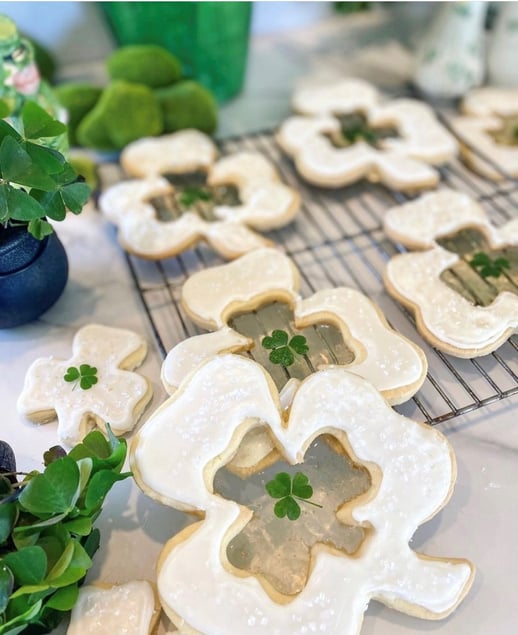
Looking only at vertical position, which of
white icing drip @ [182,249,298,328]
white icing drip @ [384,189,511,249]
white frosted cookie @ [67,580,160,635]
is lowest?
white frosted cookie @ [67,580,160,635]

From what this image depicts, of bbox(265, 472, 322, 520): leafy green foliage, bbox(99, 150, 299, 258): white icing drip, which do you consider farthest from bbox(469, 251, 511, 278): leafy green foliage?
bbox(265, 472, 322, 520): leafy green foliage

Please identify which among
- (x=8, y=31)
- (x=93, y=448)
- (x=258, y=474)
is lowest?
(x=258, y=474)

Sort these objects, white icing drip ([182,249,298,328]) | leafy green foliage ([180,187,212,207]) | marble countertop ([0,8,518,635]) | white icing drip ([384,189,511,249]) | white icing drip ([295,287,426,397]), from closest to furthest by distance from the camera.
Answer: marble countertop ([0,8,518,635]) → white icing drip ([295,287,426,397]) → white icing drip ([182,249,298,328]) → white icing drip ([384,189,511,249]) → leafy green foliage ([180,187,212,207])

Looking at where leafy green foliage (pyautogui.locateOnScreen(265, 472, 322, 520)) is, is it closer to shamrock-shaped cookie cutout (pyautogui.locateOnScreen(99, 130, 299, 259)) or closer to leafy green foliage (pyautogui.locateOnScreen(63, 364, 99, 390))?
leafy green foliage (pyautogui.locateOnScreen(63, 364, 99, 390))

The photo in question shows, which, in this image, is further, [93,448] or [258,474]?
[258,474]

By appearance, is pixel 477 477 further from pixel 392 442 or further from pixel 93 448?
pixel 93 448

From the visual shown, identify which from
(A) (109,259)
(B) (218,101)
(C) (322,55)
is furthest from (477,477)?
(C) (322,55)
